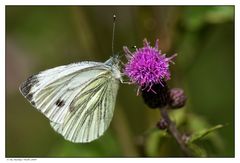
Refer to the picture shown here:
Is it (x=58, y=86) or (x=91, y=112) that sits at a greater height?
(x=58, y=86)

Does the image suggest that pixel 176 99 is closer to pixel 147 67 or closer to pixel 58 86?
pixel 147 67

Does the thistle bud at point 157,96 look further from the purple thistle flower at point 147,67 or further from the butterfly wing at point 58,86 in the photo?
the butterfly wing at point 58,86

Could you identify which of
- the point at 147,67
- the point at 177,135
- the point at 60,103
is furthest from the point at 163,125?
the point at 60,103

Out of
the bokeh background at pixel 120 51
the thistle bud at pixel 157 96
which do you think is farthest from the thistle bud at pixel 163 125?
the bokeh background at pixel 120 51

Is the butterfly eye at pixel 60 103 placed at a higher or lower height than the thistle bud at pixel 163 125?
higher

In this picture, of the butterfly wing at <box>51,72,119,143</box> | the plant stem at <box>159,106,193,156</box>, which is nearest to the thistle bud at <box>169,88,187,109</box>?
the plant stem at <box>159,106,193,156</box>
